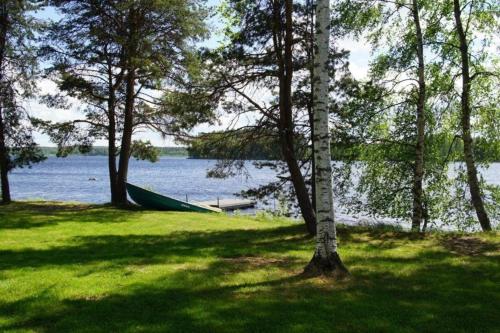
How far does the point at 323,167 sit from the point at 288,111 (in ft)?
18.3

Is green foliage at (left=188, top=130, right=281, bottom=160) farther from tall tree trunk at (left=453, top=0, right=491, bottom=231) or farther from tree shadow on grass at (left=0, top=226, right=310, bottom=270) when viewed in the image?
tall tree trunk at (left=453, top=0, right=491, bottom=231)

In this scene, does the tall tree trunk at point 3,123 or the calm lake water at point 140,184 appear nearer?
the tall tree trunk at point 3,123

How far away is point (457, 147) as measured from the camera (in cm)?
1919

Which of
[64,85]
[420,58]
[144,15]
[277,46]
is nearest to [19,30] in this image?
[64,85]

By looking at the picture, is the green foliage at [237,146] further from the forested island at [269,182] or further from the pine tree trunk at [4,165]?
the pine tree trunk at [4,165]

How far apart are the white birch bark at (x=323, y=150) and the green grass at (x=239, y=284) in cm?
74

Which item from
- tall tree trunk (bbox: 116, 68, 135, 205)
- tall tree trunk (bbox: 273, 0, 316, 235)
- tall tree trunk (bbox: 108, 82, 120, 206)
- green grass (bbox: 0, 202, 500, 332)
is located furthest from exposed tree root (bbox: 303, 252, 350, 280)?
tall tree trunk (bbox: 108, 82, 120, 206)

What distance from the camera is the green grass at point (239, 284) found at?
6039 millimetres

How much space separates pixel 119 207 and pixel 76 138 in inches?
148

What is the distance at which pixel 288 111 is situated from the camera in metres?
13.6

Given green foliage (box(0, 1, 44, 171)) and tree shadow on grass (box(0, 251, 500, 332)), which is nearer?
tree shadow on grass (box(0, 251, 500, 332))

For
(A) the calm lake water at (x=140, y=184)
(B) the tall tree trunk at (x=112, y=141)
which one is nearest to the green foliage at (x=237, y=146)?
(A) the calm lake water at (x=140, y=184)

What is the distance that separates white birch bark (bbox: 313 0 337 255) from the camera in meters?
8.23

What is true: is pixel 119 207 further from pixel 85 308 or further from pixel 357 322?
pixel 357 322
